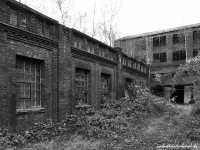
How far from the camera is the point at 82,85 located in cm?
1187

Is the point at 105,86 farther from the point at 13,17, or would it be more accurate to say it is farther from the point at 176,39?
the point at 176,39

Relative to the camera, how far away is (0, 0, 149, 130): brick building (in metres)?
7.18

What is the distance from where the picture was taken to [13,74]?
7367mm

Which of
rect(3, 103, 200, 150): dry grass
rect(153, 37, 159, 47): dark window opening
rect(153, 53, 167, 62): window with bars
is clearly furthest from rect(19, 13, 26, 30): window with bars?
rect(153, 37, 159, 47): dark window opening

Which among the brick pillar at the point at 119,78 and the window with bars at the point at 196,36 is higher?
the window with bars at the point at 196,36

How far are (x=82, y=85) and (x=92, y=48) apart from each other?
2.43 metres

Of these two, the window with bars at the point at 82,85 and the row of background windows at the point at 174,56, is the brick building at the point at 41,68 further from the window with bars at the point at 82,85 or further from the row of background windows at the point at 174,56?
the row of background windows at the point at 174,56

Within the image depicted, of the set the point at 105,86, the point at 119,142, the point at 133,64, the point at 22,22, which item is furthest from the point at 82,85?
the point at 133,64

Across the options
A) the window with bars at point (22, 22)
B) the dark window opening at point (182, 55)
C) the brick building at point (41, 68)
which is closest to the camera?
the brick building at point (41, 68)

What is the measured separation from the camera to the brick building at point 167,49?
104 feet

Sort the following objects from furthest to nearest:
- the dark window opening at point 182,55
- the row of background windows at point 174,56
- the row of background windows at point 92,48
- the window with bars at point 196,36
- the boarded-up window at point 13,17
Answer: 1. the row of background windows at point 174,56
2. the dark window opening at point 182,55
3. the window with bars at point 196,36
4. the row of background windows at point 92,48
5. the boarded-up window at point 13,17

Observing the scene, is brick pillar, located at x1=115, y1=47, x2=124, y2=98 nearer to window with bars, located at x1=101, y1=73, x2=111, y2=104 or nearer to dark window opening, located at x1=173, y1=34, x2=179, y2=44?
window with bars, located at x1=101, y1=73, x2=111, y2=104

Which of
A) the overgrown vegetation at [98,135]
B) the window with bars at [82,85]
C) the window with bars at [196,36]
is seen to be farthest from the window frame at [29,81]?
the window with bars at [196,36]

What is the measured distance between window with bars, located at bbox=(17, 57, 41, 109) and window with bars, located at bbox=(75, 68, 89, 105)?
9.57 feet
